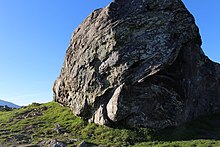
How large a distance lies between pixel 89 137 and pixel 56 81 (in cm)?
1629

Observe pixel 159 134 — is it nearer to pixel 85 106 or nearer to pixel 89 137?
pixel 89 137

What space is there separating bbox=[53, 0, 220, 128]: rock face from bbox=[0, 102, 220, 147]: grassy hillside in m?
→ 0.95

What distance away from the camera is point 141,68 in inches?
1075

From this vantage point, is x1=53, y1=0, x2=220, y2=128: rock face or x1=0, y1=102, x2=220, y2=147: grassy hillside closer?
x1=0, y1=102, x2=220, y2=147: grassy hillside

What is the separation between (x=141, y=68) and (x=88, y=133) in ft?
27.0

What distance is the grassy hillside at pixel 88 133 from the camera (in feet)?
79.4

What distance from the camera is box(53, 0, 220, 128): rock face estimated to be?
86.7 feet

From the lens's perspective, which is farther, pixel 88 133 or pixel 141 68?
pixel 141 68

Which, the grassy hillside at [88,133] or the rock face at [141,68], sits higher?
the rock face at [141,68]

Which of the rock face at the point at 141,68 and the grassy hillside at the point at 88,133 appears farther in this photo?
the rock face at the point at 141,68

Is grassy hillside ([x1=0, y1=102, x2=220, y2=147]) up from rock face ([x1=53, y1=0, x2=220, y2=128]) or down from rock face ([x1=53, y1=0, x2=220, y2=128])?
down

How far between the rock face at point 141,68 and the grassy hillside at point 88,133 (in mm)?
950

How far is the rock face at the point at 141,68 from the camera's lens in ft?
86.7

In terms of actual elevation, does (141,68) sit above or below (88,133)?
above
